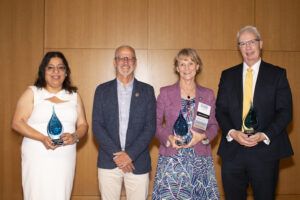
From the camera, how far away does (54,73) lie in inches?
96.4

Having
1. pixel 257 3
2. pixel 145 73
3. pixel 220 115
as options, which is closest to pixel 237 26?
pixel 257 3

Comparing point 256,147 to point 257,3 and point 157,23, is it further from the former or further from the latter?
point 257,3

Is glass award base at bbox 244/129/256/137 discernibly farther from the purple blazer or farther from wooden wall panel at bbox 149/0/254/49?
wooden wall panel at bbox 149/0/254/49

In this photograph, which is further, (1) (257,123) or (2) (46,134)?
(2) (46,134)

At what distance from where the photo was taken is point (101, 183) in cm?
251

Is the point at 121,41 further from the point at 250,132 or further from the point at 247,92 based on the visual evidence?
the point at 250,132

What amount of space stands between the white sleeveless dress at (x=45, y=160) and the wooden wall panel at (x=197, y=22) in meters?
2.15

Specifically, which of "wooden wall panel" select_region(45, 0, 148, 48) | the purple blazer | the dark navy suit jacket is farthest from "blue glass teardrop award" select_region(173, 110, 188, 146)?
"wooden wall panel" select_region(45, 0, 148, 48)

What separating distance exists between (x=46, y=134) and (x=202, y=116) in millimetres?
1388

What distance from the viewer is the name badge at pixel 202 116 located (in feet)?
7.90

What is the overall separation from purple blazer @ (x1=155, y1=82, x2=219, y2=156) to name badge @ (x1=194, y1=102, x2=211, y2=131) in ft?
0.14

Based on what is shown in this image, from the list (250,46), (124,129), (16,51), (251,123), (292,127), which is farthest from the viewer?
(292,127)

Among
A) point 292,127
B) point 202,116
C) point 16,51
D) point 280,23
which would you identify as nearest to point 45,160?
point 202,116

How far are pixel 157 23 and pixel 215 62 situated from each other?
108 cm
